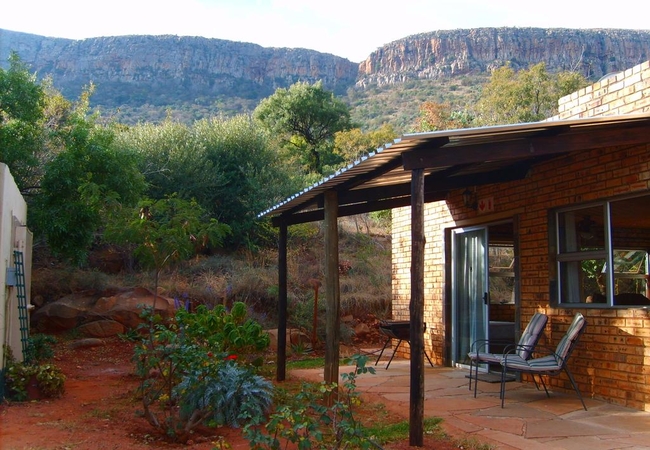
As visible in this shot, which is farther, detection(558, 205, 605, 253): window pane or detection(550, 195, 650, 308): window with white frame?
detection(558, 205, 605, 253): window pane

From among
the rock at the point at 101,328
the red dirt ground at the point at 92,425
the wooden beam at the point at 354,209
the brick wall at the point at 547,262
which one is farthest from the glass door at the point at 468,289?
the rock at the point at 101,328

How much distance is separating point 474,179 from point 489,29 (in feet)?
149

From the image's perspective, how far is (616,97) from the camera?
7.09m

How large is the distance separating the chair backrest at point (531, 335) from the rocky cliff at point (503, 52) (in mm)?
39858

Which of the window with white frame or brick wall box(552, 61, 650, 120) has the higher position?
brick wall box(552, 61, 650, 120)

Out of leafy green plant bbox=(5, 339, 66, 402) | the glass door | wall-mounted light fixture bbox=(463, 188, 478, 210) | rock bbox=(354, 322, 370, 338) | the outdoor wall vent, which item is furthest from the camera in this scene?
rock bbox=(354, 322, 370, 338)

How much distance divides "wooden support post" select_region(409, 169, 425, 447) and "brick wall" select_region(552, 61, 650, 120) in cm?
297

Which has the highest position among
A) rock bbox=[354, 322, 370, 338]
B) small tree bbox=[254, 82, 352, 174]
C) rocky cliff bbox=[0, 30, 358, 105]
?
rocky cliff bbox=[0, 30, 358, 105]

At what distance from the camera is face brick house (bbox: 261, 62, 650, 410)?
5.50m

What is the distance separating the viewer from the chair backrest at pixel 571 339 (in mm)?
6441

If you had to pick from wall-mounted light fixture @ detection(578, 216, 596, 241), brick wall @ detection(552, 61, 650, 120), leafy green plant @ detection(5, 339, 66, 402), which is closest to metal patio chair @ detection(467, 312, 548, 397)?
wall-mounted light fixture @ detection(578, 216, 596, 241)

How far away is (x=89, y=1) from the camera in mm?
10258

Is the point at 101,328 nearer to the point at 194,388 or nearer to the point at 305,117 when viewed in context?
the point at 194,388

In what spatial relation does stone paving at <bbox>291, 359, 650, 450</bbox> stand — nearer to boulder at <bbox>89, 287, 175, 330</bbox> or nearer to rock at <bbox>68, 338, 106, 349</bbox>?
boulder at <bbox>89, 287, 175, 330</bbox>
